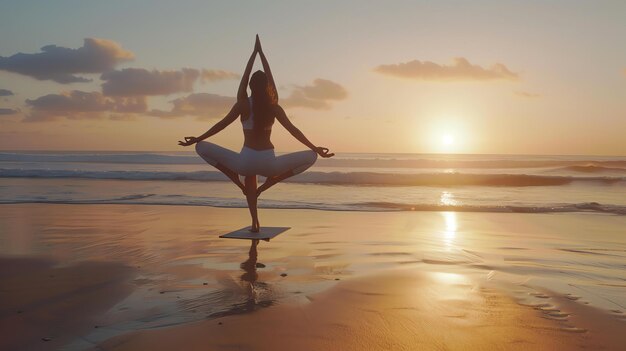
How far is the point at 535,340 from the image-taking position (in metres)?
3.58

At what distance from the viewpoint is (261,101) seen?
6.60 metres

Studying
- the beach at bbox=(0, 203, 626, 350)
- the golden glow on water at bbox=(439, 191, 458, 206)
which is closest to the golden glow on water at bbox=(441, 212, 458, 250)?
the beach at bbox=(0, 203, 626, 350)

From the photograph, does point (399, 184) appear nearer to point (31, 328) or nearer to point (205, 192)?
point (205, 192)

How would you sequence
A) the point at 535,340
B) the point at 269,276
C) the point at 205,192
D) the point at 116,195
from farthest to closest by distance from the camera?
the point at 205,192
the point at 116,195
the point at 269,276
the point at 535,340

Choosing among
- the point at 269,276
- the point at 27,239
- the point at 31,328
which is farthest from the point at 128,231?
the point at 31,328

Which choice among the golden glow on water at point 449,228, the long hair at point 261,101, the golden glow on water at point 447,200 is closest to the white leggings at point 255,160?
the long hair at point 261,101

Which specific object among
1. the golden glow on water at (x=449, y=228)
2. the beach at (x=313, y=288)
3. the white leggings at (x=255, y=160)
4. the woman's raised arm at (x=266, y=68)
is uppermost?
the woman's raised arm at (x=266, y=68)

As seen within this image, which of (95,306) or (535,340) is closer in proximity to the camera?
(535,340)

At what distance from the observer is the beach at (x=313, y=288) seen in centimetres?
360

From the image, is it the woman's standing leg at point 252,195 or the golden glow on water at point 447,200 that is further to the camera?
the golden glow on water at point 447,200

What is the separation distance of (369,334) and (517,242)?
16.7ft

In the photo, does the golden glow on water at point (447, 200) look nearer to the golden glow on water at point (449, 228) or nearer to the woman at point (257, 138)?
the golden glow on water at point (449, 228)

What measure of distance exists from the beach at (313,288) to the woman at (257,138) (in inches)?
47.2

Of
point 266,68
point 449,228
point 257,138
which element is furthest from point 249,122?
point 449,228
